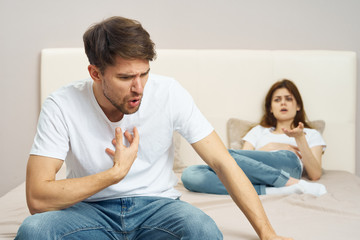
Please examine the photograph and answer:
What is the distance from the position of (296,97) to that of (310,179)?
21.6 inches

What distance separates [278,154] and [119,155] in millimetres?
1191

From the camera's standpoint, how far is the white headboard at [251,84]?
8.59ft

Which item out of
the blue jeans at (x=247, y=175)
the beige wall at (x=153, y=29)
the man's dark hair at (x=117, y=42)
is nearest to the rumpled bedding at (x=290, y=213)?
the blue jeans at (x=247, y=175)

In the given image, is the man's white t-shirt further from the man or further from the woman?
the woman

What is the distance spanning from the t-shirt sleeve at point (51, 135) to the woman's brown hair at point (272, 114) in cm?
157

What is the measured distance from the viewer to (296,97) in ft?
8.22

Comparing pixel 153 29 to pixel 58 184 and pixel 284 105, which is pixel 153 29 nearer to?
pixel 284 105

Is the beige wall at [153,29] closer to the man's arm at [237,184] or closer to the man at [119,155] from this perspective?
the man at [119,155]

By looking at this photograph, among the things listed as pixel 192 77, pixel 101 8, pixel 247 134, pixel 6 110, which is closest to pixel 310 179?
pixel 247 134

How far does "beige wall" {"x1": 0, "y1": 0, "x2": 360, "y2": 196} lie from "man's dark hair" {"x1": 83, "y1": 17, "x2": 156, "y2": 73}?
5.13 feet

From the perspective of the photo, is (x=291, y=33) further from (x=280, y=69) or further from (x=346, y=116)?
(x=346, y=116)

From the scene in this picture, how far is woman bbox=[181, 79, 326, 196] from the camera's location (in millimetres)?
1954

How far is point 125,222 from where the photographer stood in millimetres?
1219

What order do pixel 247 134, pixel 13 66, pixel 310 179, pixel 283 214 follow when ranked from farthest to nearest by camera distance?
pixel 13 66
pixel 247 134
pixel 310 179
pixel 283 214
